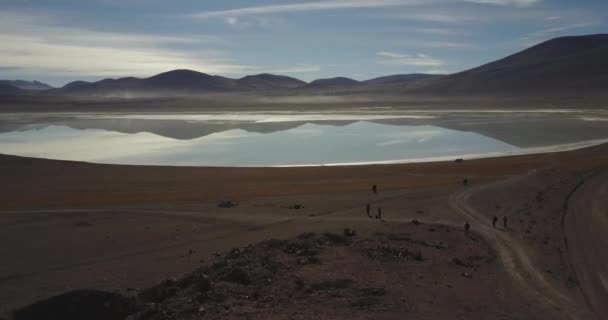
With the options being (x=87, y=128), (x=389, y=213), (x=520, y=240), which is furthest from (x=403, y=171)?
(x=87, y=128)

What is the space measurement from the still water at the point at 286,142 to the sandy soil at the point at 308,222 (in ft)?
12.4

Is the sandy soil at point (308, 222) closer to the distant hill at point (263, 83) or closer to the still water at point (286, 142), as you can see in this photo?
the still water at point (286, 142)

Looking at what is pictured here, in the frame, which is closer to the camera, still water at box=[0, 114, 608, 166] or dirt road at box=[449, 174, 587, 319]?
dirt road at box=[449, 174, 587, 319]

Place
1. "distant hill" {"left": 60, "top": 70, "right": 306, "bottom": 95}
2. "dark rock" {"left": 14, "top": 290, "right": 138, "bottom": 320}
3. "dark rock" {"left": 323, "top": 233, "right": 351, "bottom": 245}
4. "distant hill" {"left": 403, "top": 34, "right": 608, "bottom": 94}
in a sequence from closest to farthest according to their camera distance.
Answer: "dark rock" {"left": 14, "top": 290, "right": 138, "bottom": 320}
"dark rock" {"left": 323, "top": 233, "right": 351, "bottom": 245}
"distant hill" {"left": 403, "top": 34, "right": 608, "bottom": 94}
"distant hill" {"left": 60, "top": 70, "right": 306, "bottom": 95}

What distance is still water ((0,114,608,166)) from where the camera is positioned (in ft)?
73.9

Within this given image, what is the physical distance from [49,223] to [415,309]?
24.3 feet

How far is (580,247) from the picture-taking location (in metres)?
8.31

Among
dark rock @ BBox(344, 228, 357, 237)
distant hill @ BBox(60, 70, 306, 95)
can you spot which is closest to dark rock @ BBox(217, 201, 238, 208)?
dark rock @ BBox(344, 228, 357, 237)

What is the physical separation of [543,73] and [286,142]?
269ft

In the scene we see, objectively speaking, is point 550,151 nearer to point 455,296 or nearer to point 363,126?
point 363,126

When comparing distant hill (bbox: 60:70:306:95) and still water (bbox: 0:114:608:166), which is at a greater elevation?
distant hill (bbox: 60:70:306:95)

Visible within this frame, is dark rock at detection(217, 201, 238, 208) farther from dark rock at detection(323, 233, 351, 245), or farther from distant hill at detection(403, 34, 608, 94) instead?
distant hill at detection(403, 34, 608, 94)

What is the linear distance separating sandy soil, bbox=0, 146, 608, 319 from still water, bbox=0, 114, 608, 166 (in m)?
3.77

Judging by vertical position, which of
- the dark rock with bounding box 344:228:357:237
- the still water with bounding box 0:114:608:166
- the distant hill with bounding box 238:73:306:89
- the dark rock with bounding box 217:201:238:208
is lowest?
the dark rock with bounding box 217:201:238:208
